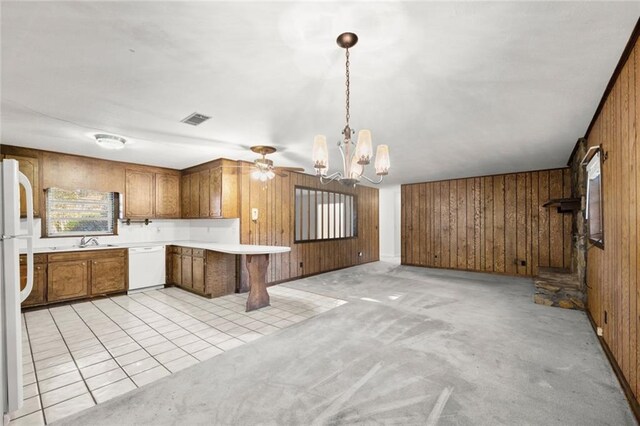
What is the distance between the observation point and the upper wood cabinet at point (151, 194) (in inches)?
212

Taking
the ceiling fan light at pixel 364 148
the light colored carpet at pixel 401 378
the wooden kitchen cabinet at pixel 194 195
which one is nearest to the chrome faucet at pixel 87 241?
the wooden kitchen cabinet at pixel 194 195

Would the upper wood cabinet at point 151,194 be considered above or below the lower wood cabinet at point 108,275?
above

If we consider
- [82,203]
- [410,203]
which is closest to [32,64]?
[82,203]

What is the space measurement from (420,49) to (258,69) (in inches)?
45.8

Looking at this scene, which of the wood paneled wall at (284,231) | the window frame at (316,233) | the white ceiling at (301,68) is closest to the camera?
the white ceiling at (301,68)

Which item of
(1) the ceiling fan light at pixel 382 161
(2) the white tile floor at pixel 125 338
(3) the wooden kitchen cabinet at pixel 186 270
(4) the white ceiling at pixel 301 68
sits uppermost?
(4) the white ceiling at pixel 301 68

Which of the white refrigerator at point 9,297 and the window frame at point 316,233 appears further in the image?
the window frame at point 316,233

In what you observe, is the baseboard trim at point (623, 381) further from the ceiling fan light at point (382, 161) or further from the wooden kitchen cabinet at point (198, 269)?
the wooden kitchen cabinet at point (198, 269)

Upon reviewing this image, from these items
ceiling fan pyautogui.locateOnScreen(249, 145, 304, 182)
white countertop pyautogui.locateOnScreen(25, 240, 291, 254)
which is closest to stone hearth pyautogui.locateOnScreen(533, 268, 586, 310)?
white countertop pyautogui.locateOnScreen(25, 240, 291, 254)

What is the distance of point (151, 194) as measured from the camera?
567 cm

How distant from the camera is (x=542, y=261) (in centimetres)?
629

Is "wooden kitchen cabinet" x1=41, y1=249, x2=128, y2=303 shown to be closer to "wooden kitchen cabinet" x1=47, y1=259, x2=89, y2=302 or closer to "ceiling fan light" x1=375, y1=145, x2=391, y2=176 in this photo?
"wooden kitchen cabinet" x1=47, y1=259, x2=89, y2=302

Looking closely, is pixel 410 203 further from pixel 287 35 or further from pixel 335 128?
pixel 287 35

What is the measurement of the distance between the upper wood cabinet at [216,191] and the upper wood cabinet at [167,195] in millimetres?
558
